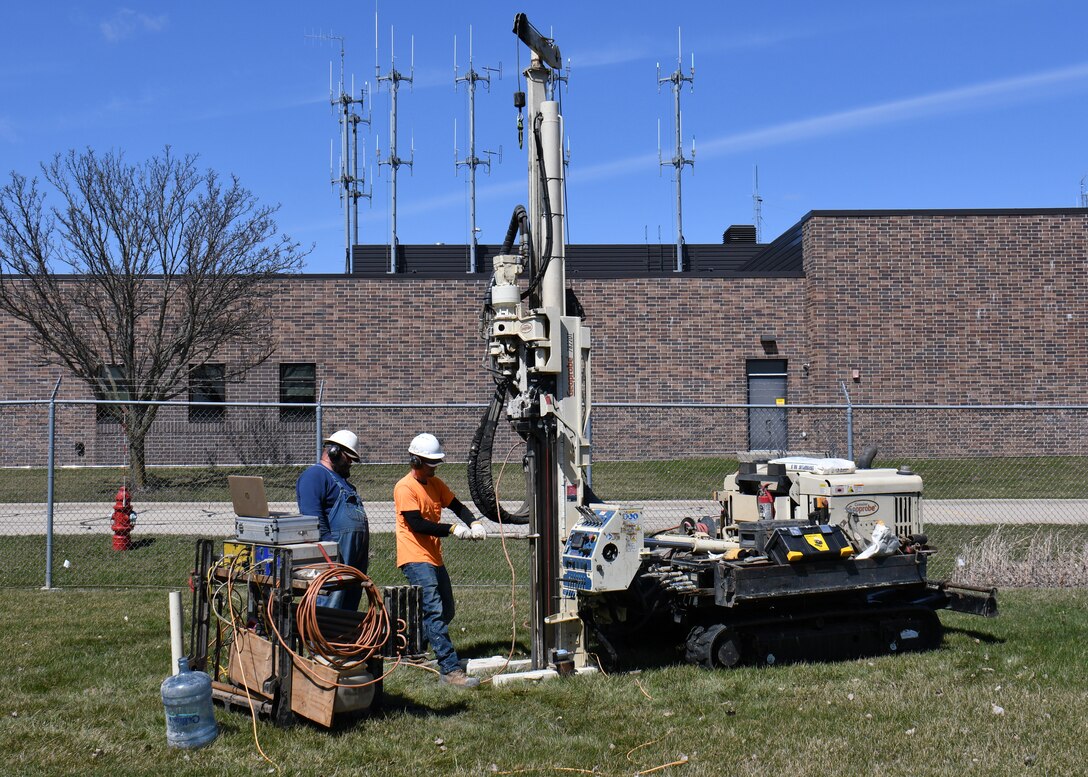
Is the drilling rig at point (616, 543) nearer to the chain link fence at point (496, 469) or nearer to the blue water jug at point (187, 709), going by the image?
the chain link fence at point (496, 469)

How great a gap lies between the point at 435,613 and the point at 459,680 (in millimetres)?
500

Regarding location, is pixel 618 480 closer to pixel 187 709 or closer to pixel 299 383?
pixel 187 709

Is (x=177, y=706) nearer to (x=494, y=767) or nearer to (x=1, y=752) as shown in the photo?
(x=1, y=752)

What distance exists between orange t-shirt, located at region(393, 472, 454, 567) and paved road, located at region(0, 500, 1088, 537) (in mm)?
5453

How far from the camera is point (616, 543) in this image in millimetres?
7754

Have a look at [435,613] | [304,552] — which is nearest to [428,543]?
[435,613]

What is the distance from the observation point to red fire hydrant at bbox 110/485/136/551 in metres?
13.3

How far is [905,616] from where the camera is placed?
8891mm

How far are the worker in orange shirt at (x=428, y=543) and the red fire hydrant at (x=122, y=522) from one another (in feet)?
21.3

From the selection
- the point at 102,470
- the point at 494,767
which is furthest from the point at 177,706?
the point at 102,470

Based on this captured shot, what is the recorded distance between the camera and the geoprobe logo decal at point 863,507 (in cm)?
882

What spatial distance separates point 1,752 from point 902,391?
66.3ft

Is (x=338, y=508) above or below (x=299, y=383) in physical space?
below

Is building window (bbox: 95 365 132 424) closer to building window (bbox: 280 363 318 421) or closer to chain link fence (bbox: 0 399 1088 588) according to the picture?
chain link fence (bbox: 0 399 1088 588)
